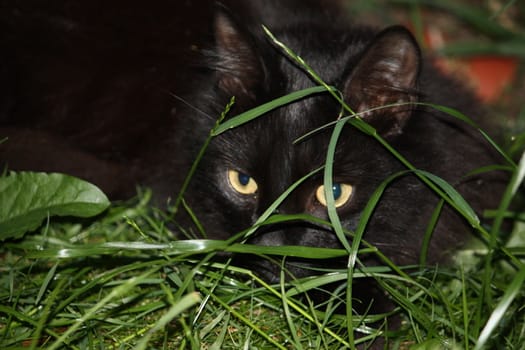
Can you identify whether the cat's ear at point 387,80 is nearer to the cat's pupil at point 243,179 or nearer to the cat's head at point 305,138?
the cat's head at point 305,138

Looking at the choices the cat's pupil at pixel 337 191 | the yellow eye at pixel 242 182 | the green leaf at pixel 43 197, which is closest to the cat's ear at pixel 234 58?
the yellow eye at pixel 242 182

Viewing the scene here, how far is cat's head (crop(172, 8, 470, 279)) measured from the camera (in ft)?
6.01

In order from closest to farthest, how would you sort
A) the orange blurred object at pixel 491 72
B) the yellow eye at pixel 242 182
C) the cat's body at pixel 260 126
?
1. the cat's body at pixel 260 126
2. the yellow eye at pixel 242 182
3. the orange blurred object at pixel 491 72

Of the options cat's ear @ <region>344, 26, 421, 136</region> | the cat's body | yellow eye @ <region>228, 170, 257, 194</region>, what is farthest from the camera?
yellow eye @ <region>228, 170, 257, 194</region>

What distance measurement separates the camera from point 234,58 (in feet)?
6.41

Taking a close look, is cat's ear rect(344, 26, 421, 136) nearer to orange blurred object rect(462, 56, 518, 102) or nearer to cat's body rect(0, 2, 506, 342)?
cat's body rect(0, 2, 506, 342)

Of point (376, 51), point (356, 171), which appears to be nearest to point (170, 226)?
point (356, 171)

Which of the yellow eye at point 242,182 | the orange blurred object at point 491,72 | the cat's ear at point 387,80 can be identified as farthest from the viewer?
the orange blurred object at point 491,72

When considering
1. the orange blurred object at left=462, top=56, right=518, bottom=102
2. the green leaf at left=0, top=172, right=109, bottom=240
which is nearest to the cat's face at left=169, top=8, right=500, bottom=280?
the green leaf at left=0, top=172, right=109, bottom=240

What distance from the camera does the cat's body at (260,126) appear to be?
186 cm

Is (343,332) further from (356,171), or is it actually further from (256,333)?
(356,171)

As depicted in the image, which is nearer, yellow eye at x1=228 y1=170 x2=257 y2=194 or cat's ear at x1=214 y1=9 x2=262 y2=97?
cat's ear at x1=214 y1=9 x2=262 y2=97

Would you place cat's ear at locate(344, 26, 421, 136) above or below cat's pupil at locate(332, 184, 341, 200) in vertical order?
above

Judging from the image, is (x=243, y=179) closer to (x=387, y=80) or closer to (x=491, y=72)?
(x=387, y=80)
